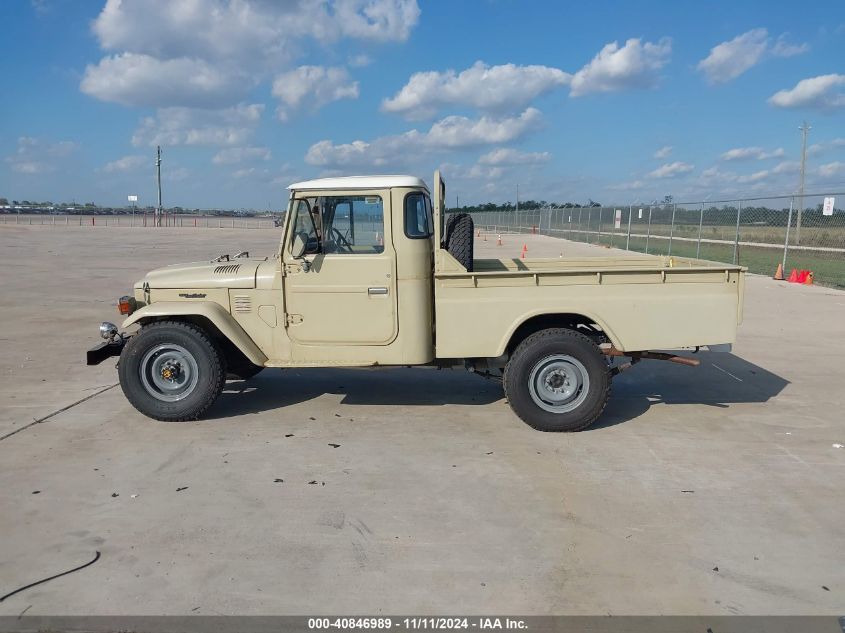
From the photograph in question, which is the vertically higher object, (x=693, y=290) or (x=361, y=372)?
(x=693, y=290)

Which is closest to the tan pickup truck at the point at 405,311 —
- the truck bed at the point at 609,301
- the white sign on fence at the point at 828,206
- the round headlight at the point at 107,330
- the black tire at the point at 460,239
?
the truck bed at the point at 609,301

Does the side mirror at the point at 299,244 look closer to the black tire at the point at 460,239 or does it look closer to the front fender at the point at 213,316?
the front fender at the point at 213,316

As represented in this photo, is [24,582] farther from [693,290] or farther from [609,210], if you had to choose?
[609,210]

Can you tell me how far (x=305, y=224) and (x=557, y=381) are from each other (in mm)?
2561

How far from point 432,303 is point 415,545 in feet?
7.90

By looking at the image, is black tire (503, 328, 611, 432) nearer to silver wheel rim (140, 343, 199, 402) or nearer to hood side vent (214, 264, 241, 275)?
hood side vent (214, 264, 241, 275)

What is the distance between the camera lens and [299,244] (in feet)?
18.5

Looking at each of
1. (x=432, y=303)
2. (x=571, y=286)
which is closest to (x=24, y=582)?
(x=432, y=303)

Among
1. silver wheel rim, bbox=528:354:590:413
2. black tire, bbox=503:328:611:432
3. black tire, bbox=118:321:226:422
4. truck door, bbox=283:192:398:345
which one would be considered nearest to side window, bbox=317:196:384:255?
truck door, bbox=283:192:398:345

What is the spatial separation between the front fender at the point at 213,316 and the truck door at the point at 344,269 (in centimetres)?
50

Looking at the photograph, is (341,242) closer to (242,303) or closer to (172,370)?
(242,303)

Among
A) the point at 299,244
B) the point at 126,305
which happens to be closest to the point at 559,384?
the point at 299,244

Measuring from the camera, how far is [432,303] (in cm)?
570
